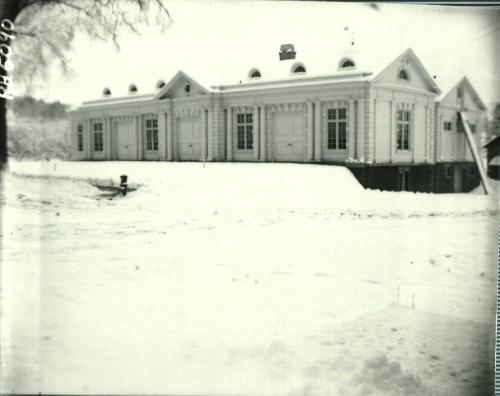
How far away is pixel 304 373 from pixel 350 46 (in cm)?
264

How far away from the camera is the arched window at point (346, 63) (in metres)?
4.42

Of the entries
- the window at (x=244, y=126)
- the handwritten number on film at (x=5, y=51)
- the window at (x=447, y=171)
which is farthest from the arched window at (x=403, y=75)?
the handwritten number on film at (x=5, y=51)

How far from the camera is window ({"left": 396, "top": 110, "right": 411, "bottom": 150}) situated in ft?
15.1

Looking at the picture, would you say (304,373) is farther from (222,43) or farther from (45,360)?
(222,43)

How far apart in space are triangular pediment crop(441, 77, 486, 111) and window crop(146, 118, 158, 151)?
248cm

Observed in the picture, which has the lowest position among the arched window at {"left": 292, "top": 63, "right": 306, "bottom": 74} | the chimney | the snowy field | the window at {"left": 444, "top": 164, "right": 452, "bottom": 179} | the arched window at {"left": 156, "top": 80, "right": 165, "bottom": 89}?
the snowy field

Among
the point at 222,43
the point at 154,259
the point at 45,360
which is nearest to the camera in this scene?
the point at 45,360

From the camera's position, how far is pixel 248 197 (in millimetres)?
4504

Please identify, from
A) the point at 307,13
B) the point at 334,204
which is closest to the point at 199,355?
the point at 334,204

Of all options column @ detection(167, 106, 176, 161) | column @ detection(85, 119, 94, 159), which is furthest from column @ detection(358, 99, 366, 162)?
column @ detection(85, 119, 94, 159)

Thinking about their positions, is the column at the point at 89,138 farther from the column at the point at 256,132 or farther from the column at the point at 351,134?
the column at the point at 351,134

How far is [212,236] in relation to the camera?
4.40 metres

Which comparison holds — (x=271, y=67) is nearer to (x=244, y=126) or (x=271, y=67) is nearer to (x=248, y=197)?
(x=244, y=126)

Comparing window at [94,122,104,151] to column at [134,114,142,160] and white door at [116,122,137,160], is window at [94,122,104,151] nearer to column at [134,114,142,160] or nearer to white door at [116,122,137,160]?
white door at [116,122,137,160]
